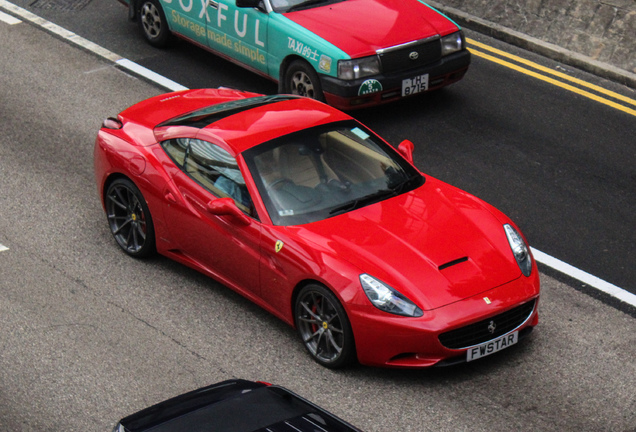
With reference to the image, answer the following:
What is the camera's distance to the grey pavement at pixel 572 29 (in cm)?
1199

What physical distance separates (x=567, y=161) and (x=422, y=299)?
167 inches

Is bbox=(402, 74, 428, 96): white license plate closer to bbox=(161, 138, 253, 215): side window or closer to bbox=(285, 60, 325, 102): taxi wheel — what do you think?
bbox=(285, 60, 325, 102): taxi wheel

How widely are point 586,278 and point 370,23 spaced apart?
4164 mm

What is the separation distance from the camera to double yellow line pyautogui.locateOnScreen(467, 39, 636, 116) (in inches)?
451

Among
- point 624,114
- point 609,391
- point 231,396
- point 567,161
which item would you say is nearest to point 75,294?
point 231,396

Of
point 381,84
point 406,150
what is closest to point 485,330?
point 406,150

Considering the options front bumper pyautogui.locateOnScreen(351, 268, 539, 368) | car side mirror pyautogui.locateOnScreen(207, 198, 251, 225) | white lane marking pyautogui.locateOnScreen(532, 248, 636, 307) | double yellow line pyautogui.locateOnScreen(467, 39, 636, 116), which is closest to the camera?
front bumper pyautogui.locateOnScreen(351, 268, 539, 368)

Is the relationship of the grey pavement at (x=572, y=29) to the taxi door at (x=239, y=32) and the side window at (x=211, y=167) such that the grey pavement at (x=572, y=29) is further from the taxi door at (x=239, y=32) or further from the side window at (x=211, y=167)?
the side window at (x=211, y=167)

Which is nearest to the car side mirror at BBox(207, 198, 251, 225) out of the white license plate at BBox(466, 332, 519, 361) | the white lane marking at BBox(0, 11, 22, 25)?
the white license plate at BBox(466, 332, 519, 361)

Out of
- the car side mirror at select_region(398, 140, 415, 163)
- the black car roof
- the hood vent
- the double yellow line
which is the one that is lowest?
the double yellow line

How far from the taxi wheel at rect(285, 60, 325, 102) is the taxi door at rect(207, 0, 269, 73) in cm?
43

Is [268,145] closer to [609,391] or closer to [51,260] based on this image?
[51,260]

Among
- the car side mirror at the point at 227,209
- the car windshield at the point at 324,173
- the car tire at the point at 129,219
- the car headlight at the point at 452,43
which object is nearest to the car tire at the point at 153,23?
the car headlight at the point at 452,43

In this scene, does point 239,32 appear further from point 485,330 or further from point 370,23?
point 485,330
